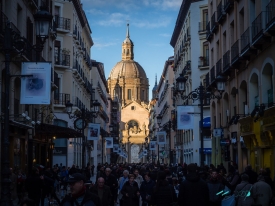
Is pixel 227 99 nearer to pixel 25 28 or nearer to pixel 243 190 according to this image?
pixel 25 28

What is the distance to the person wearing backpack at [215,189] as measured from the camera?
13.8m

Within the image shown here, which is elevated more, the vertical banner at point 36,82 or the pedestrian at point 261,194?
the vertical banner at point 36,82

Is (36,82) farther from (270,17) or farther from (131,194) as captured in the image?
(270,17)

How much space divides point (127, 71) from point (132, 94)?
7449mm

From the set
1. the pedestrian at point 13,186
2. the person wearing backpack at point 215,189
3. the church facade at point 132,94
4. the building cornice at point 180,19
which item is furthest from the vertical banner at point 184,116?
the church facade at point 132,94

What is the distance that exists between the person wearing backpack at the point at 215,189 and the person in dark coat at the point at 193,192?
2061mm

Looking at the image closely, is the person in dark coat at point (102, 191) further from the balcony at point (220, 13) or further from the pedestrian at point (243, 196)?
the balcony at point (220, 13)

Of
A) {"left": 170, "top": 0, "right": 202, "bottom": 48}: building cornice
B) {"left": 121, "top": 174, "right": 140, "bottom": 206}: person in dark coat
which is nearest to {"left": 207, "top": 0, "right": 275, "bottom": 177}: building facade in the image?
{"left": 121, "top": 174, "right": 140, "bottom": 206}: person in dark coat

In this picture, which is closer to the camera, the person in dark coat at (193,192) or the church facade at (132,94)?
the person in dark coat at (193,192)

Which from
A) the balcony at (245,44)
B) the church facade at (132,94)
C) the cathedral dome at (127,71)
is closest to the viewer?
the balcony at (245,44)

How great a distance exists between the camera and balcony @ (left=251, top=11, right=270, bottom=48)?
21688mm

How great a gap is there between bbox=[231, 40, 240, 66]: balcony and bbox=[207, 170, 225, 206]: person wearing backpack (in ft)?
43.6

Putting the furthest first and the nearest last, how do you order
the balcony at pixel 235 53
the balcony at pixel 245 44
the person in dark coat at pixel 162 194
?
the balcony at pixel 235 53, the balcony at pixel 245 44, the person in dark coat at pixel 162 194

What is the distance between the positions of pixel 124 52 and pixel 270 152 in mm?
176021
